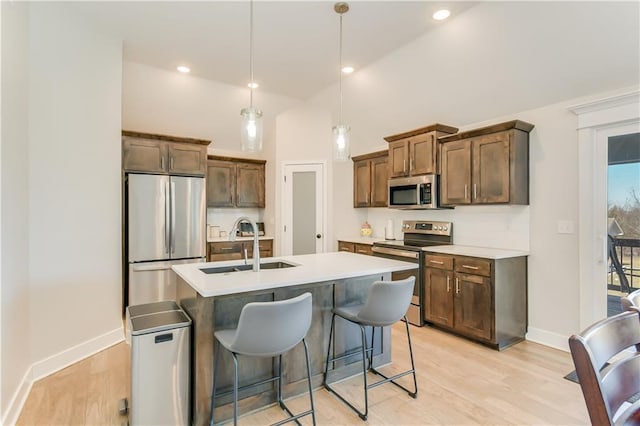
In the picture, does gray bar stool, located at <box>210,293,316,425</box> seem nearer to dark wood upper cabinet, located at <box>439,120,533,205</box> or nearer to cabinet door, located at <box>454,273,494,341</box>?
cabinet door, located at <box>454,273,494,341</box>

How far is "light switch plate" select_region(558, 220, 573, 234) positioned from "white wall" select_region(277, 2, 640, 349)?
40 mm

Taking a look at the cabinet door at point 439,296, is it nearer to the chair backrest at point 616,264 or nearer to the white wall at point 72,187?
the chair backrest at point 616,264

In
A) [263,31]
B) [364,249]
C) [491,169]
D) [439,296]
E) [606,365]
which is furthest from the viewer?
[364,249]

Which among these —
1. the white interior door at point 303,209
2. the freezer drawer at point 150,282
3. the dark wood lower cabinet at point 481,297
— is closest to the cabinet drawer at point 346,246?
the white interior door at point 303,209

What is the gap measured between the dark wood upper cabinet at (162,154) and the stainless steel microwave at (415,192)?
8.75ft

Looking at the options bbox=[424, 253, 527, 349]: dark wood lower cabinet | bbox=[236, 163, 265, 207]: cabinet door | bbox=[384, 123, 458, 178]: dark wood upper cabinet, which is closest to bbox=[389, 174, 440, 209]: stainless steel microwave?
bbox=[384, 123, 458, 178]: dark wood upper cabinet

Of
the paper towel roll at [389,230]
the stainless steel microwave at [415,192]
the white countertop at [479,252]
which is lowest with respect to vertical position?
the white countertop at [479,252]

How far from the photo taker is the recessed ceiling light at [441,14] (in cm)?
288

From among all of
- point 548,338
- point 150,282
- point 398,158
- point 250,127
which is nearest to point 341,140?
point 250,127

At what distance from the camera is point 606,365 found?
979 millimetres

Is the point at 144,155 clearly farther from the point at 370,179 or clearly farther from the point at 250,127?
the point at 370,179

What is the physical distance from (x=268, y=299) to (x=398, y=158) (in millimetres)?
2942

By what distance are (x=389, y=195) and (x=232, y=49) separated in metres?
2.69

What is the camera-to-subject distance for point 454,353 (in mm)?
3143
